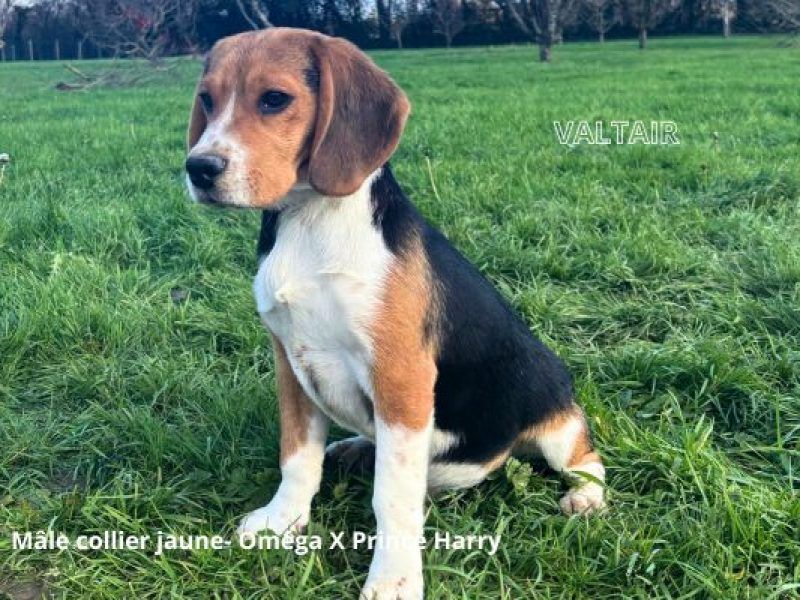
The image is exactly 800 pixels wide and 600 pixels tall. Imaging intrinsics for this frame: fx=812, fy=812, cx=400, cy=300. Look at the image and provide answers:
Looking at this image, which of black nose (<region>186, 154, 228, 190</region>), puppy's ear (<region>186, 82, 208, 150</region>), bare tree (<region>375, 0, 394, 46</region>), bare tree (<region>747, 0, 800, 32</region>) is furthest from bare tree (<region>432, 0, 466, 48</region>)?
black nose (<region>186, 154, 228, 190</region>)

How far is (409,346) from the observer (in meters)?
2.26

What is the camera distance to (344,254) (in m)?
2.24

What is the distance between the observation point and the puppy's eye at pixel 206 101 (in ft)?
7.58

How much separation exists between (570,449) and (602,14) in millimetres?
41403

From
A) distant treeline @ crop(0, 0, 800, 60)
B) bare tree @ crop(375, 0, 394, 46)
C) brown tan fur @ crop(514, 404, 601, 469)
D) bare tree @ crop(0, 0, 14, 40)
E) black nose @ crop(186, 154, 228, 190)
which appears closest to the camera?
black nose @ crop(186, 154, 228, 190)

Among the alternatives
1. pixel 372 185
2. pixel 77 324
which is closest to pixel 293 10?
pixel 77 324

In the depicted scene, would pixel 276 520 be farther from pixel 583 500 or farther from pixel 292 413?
pixel 583 500

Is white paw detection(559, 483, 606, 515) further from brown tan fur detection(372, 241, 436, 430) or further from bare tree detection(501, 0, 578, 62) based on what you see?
bare tree detection(501, 0, 578, 62)

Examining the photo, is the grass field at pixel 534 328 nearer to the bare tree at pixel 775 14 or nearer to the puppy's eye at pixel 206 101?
the puppy's eye at pixel 206 101

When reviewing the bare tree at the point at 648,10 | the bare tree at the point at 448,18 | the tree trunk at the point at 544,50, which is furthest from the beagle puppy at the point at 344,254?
the bare tree at the point at 648,10

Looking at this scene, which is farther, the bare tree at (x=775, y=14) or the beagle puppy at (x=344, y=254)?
the bare tree at (x=775, y=14)

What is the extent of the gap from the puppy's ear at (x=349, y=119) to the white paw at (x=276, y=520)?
1034 mm

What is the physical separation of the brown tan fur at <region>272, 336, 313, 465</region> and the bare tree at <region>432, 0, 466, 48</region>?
3405 cm

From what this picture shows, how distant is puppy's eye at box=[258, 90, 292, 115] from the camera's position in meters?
2.21
